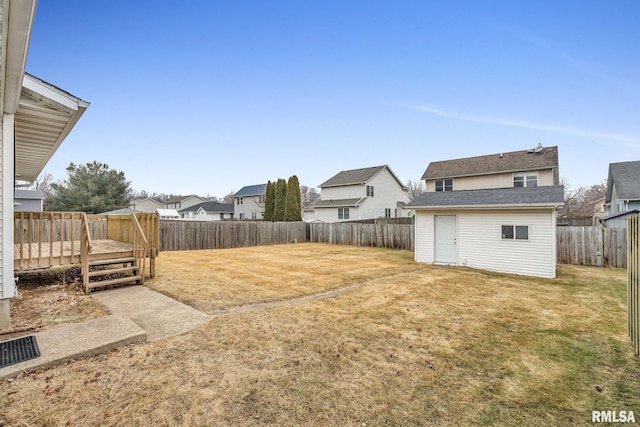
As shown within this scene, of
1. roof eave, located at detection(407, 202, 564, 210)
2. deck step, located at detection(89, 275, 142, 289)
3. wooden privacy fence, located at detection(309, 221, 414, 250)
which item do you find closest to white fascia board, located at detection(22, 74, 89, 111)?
deck step, located at detection(89, 275, 142, 289)

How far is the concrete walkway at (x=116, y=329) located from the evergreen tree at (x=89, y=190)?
31892 mm

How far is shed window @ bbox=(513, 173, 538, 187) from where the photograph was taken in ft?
63.2

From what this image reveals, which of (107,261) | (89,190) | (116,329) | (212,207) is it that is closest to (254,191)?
(212,207)

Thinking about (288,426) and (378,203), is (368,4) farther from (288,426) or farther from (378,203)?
(378,203)

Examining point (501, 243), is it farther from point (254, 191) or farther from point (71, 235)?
point (254, 191)

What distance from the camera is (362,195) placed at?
89.2 feet

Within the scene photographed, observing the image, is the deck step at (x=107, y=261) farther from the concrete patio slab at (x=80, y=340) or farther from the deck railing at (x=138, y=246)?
the concrete patio slab at (x=80, y=340)

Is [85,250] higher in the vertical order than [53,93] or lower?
lower

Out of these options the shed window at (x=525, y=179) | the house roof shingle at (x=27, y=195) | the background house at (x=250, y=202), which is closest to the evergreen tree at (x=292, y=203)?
the background house at (x=250, y=202)

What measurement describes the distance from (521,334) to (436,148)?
23.8 m

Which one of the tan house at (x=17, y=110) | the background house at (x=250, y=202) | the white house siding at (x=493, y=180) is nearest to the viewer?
the tan house at (x=17, y=110)

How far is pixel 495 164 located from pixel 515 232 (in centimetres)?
1409

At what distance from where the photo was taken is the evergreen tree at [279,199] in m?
27.2

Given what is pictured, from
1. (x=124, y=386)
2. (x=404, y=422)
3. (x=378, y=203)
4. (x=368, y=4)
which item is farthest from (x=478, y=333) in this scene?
(x=378, y=203)
